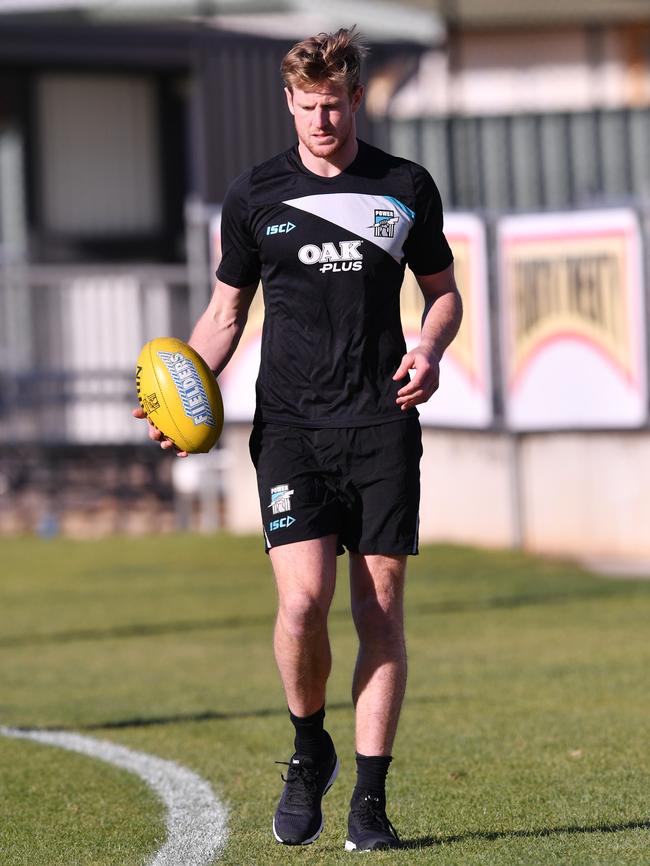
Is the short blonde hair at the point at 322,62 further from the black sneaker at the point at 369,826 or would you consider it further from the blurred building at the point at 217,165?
the blurred building at the point at 217,165

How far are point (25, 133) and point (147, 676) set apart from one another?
47.3ft

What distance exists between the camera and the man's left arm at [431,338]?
5715mm

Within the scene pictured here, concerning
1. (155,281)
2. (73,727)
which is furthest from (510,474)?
(73,727)

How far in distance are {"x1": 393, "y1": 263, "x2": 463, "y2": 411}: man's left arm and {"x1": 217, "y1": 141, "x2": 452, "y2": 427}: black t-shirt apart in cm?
11

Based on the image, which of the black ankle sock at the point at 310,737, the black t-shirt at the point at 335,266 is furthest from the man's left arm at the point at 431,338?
the black ankle sock at the point at 310,737

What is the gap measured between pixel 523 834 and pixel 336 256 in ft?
6.44

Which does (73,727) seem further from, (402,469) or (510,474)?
(510,474)

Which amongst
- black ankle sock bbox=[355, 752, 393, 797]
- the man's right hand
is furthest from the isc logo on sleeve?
black ankle sock bbox=[355, 752, 393, 797]

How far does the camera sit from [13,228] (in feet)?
77.6

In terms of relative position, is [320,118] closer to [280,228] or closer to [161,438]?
[280,228]

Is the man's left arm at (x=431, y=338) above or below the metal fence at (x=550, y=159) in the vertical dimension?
below

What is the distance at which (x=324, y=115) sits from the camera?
571cm

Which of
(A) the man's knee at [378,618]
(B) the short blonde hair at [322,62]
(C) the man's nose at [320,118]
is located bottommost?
(A) the man's knee at [378,618]

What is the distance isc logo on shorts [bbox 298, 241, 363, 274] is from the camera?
227 inches
